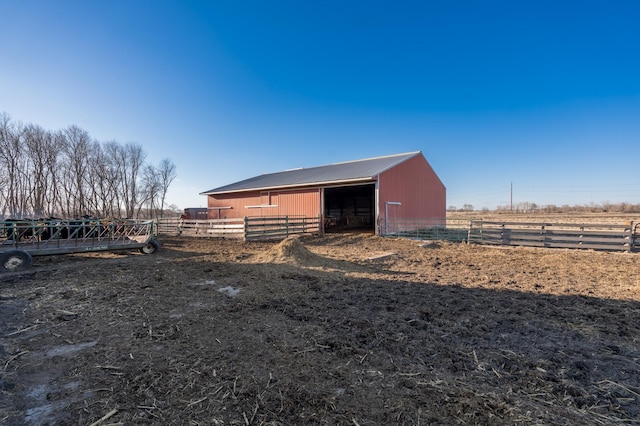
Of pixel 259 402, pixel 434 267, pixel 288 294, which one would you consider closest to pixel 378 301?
pixel 288 294

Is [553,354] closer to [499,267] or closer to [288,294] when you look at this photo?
[288,294]

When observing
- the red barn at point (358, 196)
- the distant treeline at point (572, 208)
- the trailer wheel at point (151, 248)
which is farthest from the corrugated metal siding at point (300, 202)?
the distant treeline at point (572, 208)

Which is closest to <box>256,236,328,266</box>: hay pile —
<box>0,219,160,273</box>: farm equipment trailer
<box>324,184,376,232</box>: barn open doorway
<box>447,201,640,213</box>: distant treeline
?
<box>0,219,160,273</box>: farm equipment trailer

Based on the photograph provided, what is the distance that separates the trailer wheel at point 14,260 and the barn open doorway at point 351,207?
1797 centimetres

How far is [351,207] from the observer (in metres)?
27.8

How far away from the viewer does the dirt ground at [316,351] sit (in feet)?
7.48

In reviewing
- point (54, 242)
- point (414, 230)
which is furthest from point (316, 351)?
point (414, 230)

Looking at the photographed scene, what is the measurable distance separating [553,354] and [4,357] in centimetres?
595

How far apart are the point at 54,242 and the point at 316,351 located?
432 inches

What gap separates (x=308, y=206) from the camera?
19953 mm

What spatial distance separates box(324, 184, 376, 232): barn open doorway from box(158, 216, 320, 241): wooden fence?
17.8 feet

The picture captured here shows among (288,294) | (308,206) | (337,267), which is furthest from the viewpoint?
(308,206)

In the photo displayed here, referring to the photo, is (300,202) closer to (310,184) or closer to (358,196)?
(310,184)

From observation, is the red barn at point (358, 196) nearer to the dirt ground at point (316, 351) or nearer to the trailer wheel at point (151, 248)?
the trailer wheel at point (151, 248)
